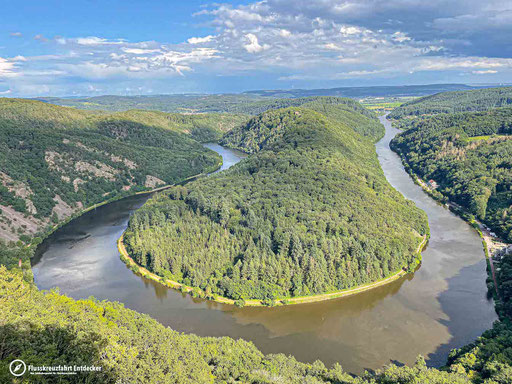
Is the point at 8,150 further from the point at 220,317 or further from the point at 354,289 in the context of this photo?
the point at 354,289

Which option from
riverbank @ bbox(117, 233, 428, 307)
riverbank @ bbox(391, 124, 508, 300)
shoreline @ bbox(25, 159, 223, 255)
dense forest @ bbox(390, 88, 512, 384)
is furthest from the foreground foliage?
shoreline @ bbox(25, 159, 223, 255)

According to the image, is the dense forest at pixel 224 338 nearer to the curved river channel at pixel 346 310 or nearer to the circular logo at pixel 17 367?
the circular logo at pixel 17 367

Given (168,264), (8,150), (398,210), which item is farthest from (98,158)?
(398,210)

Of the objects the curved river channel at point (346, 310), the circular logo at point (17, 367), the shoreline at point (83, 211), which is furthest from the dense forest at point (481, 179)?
the shoreline at point (83, 211)

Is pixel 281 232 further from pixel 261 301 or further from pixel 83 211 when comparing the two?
pixel 83 211

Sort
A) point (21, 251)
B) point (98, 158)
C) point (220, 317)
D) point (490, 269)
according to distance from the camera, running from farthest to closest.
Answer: point (98, 158), point (21, 251), point (490, 269), point (220, 317)

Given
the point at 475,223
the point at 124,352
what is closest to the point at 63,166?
the point at 124,352

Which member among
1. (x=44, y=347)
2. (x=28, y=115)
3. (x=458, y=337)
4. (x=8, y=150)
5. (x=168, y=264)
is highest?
(x=28, y=115)
